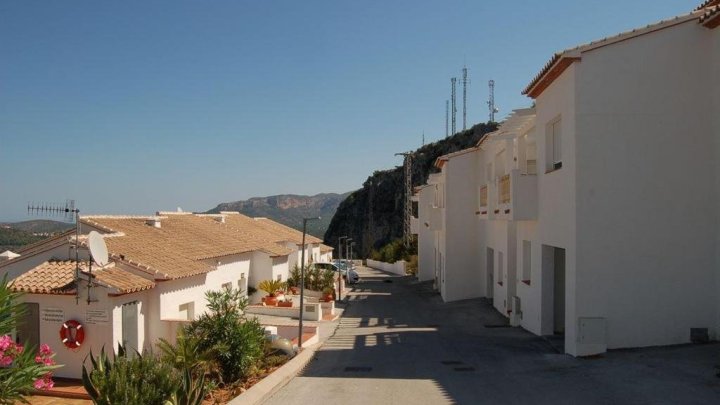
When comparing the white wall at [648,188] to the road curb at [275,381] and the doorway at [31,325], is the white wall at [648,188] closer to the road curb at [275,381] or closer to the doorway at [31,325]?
the road curb at [275,381]

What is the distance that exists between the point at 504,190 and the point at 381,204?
80.2m

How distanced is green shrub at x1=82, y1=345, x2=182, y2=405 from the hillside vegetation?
77349mm

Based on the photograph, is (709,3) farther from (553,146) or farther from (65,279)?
(65,279)

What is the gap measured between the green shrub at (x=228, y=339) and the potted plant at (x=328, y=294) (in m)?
16.5

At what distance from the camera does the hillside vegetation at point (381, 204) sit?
291 ft

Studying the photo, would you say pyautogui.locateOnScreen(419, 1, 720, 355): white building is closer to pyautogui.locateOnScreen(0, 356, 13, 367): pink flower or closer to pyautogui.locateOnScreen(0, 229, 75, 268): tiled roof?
pyautogui.locateOnScreen(0, 356, 13, 367): pink flower

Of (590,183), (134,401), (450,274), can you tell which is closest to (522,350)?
(590,183)

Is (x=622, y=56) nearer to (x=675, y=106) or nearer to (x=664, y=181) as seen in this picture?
(x=675, y=106)

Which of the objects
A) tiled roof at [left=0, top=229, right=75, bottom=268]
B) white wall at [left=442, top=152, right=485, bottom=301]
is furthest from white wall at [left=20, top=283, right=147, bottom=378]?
white wall at [left=442, top=152, right=485, bottom=301]

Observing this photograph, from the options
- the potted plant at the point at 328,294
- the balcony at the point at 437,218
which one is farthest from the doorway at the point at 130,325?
the balcony at the point at 437,218

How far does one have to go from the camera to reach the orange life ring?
1478 centimetres

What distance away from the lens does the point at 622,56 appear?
43.8ft

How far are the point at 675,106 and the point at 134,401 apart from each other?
12045 millimetres

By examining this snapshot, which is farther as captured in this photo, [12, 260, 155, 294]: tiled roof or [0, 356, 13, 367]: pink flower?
[12, 260, 155, 294]: tiled roof
